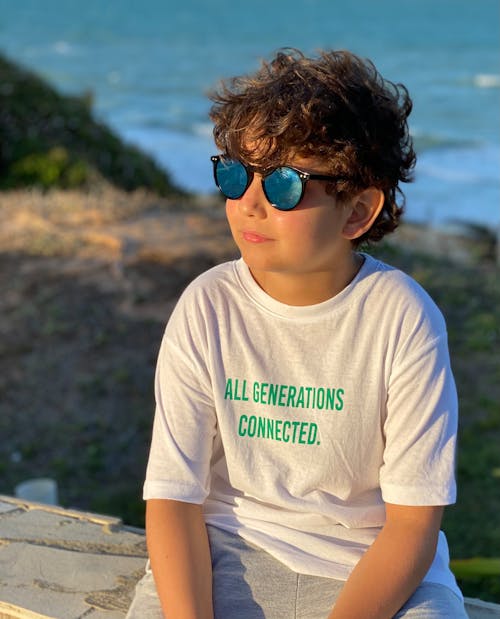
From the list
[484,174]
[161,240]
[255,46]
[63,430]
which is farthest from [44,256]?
[255,46]

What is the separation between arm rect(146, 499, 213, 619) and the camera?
6.47ft

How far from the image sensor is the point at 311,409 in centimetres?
205

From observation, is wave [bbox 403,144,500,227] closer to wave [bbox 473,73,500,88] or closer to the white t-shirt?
wave [bbox 473,73,500,88]

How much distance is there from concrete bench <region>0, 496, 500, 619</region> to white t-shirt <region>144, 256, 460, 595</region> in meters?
0.46

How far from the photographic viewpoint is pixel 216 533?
2168mm

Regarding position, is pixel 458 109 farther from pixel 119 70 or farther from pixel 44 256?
pixel 44 256

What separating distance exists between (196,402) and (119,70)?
1605 inches

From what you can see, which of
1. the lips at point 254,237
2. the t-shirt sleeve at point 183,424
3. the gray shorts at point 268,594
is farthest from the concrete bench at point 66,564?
the lips at point 254,237

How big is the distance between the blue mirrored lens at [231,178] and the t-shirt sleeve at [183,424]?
0.98 feet

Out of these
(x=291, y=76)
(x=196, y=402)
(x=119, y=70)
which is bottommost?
(x=196, y=402)

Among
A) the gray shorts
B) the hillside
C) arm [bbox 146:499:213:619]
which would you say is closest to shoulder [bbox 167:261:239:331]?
arm [bbox 146:499:213:619]

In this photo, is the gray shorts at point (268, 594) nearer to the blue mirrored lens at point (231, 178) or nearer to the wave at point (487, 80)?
the blue mirrored lens at point (231, 178)

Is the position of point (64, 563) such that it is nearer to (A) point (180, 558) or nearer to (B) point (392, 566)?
(A) point (180, 558)

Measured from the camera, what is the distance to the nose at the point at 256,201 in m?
1.98
